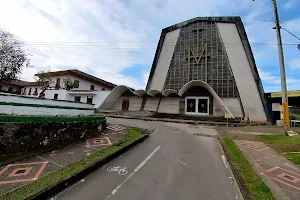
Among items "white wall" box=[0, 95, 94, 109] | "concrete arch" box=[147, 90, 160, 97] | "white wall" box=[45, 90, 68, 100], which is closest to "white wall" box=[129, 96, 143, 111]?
"concrete arch" box=[147, 90, 160, 97]

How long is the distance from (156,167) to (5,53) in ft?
60.6

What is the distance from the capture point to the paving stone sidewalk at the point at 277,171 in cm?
431

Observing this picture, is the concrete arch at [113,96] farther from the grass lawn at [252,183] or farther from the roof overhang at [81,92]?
the grass lawn at [252,183]

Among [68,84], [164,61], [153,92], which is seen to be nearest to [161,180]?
[153,92]

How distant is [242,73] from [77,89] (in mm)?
27195

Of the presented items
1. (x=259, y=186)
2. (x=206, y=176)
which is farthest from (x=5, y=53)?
(x=259, y=186)

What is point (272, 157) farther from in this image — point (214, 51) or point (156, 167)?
point (214, 51)

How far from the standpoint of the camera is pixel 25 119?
566 centimetres

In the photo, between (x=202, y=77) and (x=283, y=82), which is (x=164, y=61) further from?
(x=283, y=82)

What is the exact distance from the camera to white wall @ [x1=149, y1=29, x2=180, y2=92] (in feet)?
95.6

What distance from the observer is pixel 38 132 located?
20.0 ft

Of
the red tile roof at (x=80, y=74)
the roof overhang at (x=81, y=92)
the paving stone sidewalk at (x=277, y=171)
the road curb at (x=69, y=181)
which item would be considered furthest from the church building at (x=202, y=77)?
the road curb at (x=69, y=181)

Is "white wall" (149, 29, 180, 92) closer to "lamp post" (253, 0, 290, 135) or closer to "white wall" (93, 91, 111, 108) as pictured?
"white wall" (93, 91, 111, 108)

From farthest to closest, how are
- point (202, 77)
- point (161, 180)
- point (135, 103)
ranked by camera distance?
1. point (135, 103)
2. point (202, 77)
3. point (161, 180)
